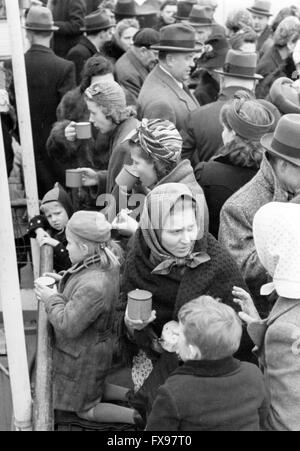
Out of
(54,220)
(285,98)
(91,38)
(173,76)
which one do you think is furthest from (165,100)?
(91,38)

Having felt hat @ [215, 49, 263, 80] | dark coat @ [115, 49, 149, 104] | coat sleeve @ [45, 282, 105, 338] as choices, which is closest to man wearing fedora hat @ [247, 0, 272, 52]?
dark coat @ [115, 49, 149, 104]

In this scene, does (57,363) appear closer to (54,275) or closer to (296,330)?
(54,275)

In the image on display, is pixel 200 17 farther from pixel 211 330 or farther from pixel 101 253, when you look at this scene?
pixel 211 330

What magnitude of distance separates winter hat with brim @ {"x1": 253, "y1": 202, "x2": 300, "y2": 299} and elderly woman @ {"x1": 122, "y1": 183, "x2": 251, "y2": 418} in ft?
0.90

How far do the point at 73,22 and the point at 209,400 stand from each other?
631 centimetres

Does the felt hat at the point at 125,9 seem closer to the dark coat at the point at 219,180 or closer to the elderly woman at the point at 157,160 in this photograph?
the dark coat at the point at 219,180

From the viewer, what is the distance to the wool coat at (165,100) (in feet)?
16.5

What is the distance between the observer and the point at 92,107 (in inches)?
174

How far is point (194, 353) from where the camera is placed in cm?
A: 237

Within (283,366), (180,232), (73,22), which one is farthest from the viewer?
(73,22)

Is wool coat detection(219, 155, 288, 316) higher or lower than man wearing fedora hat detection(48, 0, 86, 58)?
higher

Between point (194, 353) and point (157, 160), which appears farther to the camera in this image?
point (157, 160)

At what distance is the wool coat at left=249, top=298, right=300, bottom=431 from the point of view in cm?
256

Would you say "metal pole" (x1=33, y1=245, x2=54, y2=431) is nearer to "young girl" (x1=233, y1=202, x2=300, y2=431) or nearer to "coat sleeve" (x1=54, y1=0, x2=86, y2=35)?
"young girl" (x1=233, y1=202, x2=300, y2=431)
